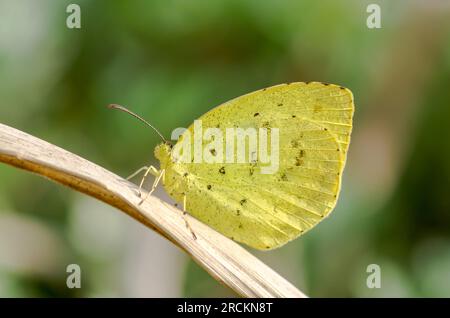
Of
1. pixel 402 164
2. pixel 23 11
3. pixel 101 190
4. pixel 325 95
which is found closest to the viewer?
pixel 101 190

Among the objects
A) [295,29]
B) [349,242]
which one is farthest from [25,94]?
[349,242]

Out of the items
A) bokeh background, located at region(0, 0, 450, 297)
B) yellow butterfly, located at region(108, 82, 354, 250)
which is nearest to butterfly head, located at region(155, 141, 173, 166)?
yellow butterfly, located at region(108, 82, 354, 250)

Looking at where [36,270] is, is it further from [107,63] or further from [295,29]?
[295,29]

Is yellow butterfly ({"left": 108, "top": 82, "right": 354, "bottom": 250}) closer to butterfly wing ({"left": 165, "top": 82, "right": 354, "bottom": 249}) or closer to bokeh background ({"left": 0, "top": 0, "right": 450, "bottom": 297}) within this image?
butterfly wing ({"left": 165, "top": 82, "right": 354, "bottom": 249})

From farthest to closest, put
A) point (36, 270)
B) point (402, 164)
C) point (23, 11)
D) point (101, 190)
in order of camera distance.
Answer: point (402, 164), point (23, 11), point (36, 270), point (101, 190)

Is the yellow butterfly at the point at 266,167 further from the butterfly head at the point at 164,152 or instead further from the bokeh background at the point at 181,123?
the bokeh background at the point at 181,123

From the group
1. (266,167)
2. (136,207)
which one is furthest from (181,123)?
(136,207)
